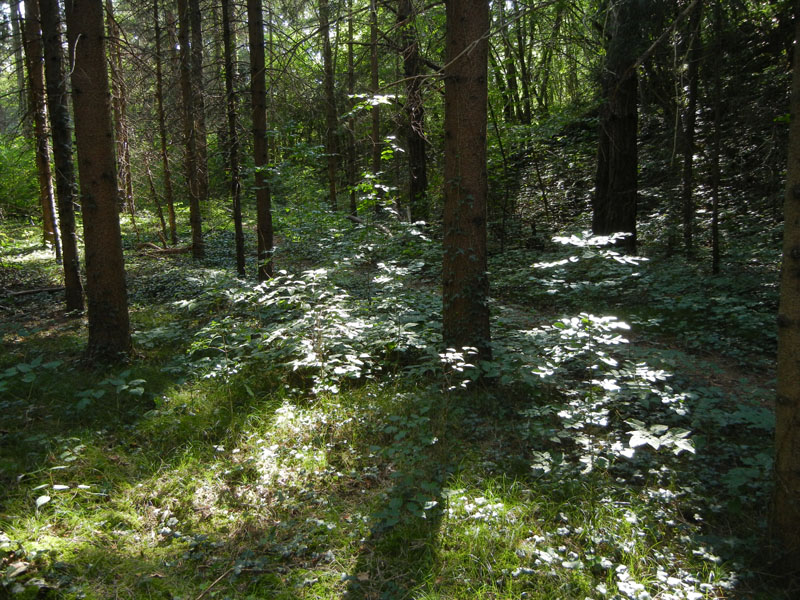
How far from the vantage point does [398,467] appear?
13.0ft

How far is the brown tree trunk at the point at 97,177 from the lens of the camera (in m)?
5.93

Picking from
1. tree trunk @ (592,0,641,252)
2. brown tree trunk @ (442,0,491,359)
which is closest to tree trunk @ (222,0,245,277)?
brown tree trunk @ (442,0,491,359)

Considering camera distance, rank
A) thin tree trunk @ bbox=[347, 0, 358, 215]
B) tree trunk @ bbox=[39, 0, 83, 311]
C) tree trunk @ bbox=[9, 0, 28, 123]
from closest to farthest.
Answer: tree trunk @ bbox=[39, 0, 83, 311] < tree trunk @ bbox=[9, 0, 28, 123] < thin tree trunk @ bbox=[347, 0, 358, 215]

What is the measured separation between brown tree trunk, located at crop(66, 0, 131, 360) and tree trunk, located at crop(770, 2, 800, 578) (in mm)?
6770

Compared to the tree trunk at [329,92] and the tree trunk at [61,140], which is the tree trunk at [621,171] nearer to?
the tree trunk at [329,92]

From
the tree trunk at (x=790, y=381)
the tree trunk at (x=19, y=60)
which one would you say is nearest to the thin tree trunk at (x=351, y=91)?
the tree trunk at (x=19, y=60)

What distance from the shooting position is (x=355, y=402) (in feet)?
16.4

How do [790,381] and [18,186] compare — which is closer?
[790,381]

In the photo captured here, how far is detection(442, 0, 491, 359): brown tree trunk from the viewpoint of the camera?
4.92 meters

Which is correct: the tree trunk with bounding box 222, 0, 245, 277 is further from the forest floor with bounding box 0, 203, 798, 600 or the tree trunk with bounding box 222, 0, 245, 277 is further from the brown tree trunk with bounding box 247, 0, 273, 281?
the forest floor with bounding box 0, 203, 798, 600

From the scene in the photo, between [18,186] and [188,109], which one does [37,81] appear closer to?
[188,109]

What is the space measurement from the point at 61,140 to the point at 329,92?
5.73 m

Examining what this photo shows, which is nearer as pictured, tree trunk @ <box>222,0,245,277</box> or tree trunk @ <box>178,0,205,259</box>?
tree trunk @ <box>222,0,245,277</box>

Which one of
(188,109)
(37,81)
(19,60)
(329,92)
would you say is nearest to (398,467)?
(19,60)
